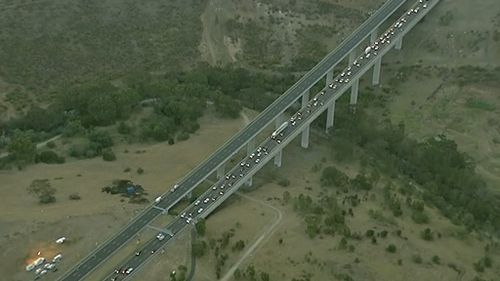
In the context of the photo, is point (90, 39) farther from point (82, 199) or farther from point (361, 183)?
point (361, 183)

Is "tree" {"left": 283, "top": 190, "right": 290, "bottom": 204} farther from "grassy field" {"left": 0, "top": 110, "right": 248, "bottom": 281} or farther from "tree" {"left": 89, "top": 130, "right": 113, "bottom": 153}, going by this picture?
"tree" {"left": 89, "top": 130, "right": 113, "bottom": 153}

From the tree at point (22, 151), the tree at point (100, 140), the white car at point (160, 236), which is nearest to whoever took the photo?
the white car at point (160, 236)

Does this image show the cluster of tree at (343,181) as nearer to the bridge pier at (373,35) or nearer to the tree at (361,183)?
the tree at (361,183)

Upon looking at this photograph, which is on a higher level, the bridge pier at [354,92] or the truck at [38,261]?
the bridge pier at [354,92]

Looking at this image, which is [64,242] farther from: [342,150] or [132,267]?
[342,150]

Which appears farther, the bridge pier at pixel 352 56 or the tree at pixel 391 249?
the bridge pier at pixel 352 56

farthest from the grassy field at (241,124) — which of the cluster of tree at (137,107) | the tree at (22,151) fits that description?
the cluster of tree at (137,107)

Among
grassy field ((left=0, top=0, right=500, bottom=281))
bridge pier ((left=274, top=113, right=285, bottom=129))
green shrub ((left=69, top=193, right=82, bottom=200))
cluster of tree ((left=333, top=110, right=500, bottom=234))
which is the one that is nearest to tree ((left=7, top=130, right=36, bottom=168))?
grassy field ((left=0, top=0, right=500, bottom=281))
